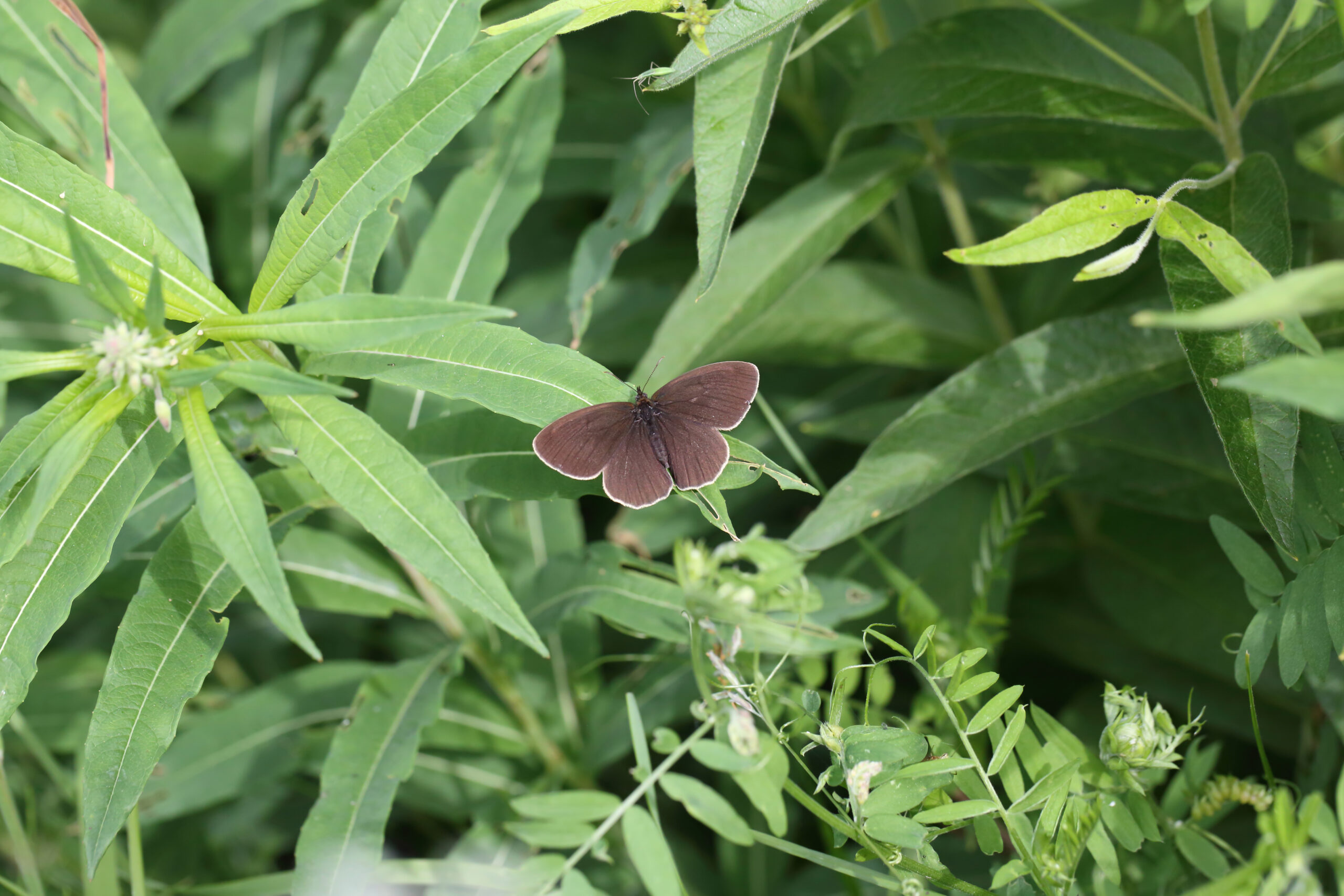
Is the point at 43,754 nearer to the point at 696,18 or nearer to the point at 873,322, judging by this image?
the point at 696,18

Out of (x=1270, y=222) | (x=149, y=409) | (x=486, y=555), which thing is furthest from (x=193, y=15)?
(x=1270, y=222)

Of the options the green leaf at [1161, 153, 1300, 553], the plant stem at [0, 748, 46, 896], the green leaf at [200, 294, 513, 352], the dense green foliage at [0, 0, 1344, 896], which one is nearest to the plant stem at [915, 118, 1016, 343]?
the dense green foliage at [0, 0, 1344, 896]

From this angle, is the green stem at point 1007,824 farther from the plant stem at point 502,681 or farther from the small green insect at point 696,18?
the plant stem at point 502,681

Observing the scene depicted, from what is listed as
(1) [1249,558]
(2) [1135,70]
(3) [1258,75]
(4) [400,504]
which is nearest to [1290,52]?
(3) [1258,75]

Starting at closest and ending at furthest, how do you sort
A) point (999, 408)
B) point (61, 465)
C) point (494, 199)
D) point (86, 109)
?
point (61, 465)
point (999, 408)
point (86, 109)
point (494, 199)

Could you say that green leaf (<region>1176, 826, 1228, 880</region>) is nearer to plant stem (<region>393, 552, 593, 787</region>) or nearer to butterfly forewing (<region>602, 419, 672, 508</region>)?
butterfly forewing (<region>602, 419, 672, 508</region>)

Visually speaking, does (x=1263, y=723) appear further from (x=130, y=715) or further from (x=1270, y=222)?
(x=130, y=715)
